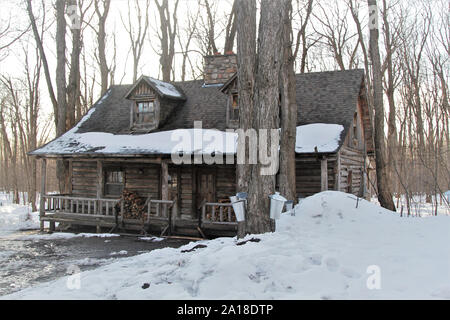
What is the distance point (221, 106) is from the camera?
52.0 feet

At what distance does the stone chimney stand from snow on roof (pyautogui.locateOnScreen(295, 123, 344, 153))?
5.56 m

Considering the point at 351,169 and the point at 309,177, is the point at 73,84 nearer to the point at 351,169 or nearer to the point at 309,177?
the point at 309,177

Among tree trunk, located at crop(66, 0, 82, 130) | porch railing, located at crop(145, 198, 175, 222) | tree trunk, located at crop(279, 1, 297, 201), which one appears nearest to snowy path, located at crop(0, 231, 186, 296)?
porch railing, located at crop(145, 198, 175, 222)

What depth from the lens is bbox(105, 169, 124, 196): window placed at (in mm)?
15984

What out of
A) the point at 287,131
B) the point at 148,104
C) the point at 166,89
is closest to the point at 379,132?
the point at 287,131

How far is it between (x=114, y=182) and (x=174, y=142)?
4.40 m

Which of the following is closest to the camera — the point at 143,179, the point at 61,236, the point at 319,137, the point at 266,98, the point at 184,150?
the point at 266,98

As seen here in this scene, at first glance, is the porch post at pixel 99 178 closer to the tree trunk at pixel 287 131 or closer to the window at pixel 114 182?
the window at pixel 114 182

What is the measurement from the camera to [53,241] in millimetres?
12320

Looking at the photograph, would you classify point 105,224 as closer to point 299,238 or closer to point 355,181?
point 299,238
